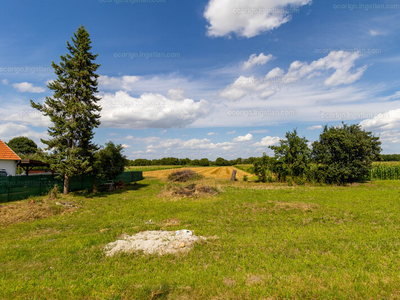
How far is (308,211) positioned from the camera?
11758mm

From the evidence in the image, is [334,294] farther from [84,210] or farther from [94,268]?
[84,210]

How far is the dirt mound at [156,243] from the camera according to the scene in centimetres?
675

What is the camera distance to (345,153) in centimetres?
2464

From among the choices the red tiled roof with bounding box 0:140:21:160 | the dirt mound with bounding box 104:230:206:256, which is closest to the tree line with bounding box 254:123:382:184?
the dirt mound with bounding box 104:230:206:256

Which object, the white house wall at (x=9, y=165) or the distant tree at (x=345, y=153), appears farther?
the distant tree at (x=345, y=153)

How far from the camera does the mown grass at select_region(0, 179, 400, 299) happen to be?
4.64 m

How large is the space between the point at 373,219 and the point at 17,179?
23.4m

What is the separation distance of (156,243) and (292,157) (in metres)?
24.5

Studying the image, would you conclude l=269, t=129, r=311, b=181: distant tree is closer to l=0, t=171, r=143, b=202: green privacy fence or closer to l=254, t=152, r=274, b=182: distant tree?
l=254, t=152, r=274, b=182: distant tree

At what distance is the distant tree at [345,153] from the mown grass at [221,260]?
Result: 51.5ft

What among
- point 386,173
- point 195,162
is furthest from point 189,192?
point 195,162

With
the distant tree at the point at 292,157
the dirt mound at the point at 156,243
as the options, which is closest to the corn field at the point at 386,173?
the distant tree at the point at 292,157

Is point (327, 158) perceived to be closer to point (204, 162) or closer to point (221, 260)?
point (221, 260)

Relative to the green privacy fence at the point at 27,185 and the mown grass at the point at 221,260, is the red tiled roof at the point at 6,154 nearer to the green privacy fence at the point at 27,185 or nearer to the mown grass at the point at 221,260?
the green privacy fence at the point at 27,185
